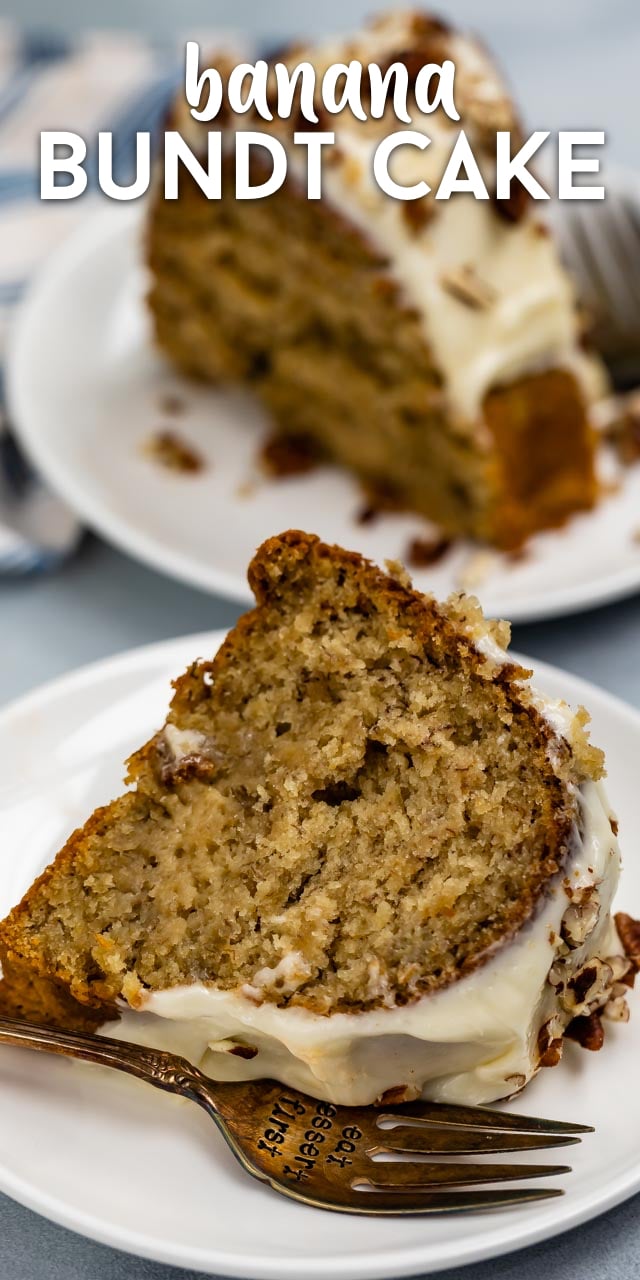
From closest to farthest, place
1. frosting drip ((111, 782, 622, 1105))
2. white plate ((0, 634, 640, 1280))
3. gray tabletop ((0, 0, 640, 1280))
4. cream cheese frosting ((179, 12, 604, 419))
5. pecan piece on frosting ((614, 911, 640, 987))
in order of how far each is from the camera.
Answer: white plate ((0, 634, 640, 1280)), frosting drip ((111, 782, 622, 1105)), gray tabletop ((0, 0, 640, 1280)), pecan piece on frosting ((614, 911, 640, 987)), cream cheese frosting ((179, 12, 604, 419))

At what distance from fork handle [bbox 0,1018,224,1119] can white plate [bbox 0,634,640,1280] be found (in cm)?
6

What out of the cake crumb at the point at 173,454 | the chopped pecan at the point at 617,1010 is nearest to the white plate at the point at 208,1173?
the chopped pecan at the point at 617,1010

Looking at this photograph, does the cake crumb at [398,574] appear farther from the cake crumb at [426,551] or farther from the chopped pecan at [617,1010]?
the cake crumb at [426,551]

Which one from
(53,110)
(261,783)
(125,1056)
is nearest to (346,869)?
(261,783)

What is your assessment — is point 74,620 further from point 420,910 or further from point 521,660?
point 420,910

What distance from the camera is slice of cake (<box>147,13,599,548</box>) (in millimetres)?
3691

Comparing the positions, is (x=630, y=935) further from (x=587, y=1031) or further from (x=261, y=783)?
(x=261, y=783)

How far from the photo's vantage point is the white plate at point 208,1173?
1921mm

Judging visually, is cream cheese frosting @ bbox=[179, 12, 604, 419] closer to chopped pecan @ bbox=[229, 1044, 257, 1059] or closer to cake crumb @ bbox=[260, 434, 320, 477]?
cake crumb @ bbox=[260, 434, 320, 477]

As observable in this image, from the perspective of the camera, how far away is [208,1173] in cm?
208

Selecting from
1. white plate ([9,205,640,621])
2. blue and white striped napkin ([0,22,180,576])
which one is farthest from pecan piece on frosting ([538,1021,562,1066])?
blue and white striped napkin ([0,22,180,576])

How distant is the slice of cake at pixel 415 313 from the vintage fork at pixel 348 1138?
1.92 metres

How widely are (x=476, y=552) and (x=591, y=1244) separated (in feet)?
6.36

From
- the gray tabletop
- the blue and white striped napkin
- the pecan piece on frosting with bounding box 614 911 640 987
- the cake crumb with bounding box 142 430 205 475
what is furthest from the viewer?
the blue and white striped napkin
